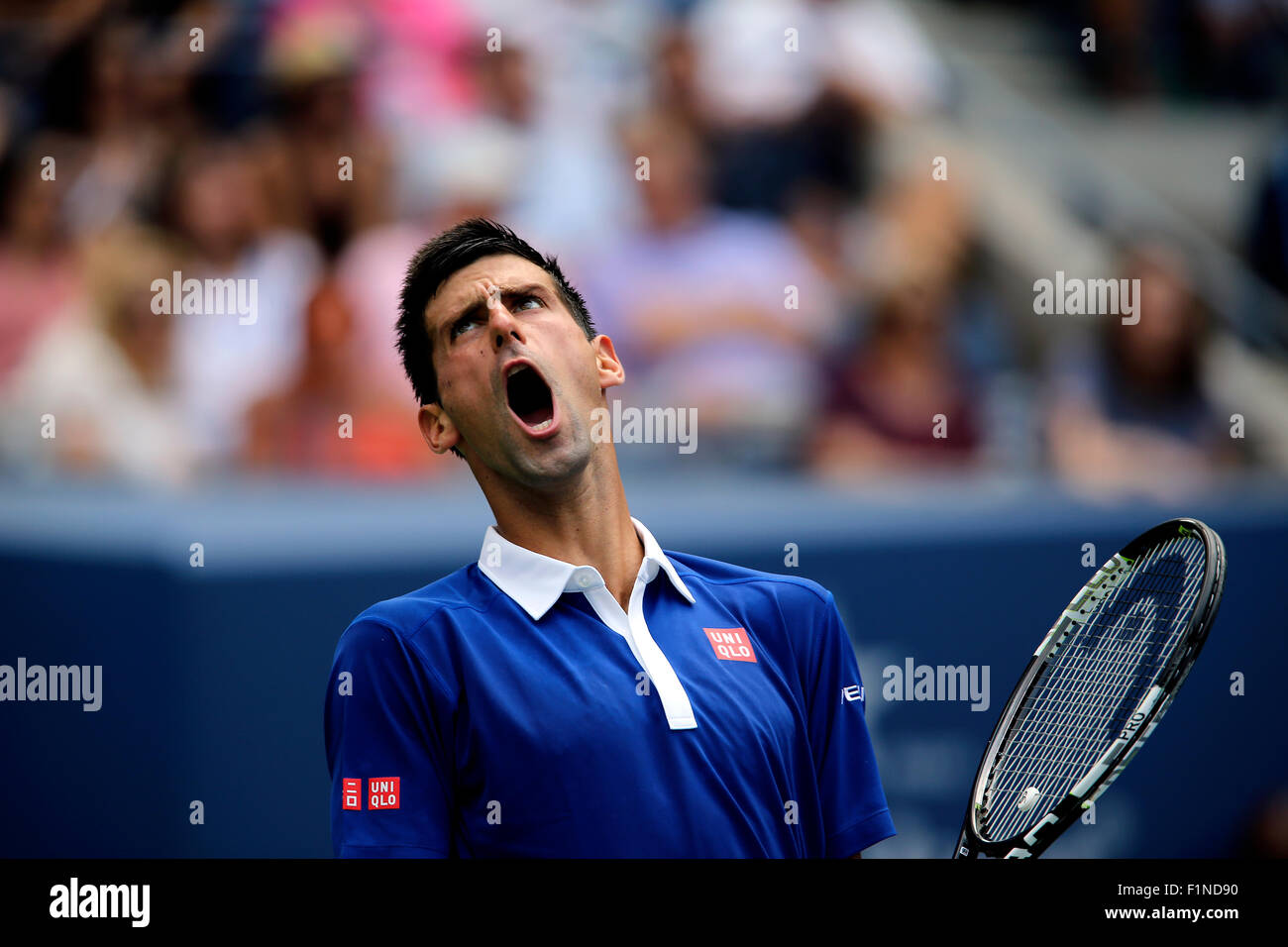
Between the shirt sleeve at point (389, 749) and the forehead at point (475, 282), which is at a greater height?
the forehead at point (475, 282)

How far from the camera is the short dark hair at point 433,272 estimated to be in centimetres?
220

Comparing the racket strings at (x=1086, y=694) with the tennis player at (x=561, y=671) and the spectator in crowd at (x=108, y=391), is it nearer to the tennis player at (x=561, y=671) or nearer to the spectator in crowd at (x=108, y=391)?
the tennis player at (x=561, y=671)

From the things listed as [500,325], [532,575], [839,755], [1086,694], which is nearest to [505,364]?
[500,325]

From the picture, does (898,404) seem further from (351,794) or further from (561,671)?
(351,794)

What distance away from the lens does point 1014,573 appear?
12.4 ft

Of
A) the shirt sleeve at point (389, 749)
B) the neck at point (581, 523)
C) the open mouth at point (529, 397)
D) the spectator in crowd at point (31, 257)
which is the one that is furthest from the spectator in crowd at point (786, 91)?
the shirt sleeve at point (389, 749)

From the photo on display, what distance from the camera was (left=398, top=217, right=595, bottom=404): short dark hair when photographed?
2.20 meters

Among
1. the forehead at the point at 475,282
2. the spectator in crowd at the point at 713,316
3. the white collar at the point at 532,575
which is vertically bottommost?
the white collar at the point at 532,575

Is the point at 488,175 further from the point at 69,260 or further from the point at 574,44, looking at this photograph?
the point at 69,260

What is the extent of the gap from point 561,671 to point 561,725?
81mm

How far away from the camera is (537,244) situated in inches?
174

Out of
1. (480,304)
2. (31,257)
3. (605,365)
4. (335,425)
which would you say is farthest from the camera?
(31,257)

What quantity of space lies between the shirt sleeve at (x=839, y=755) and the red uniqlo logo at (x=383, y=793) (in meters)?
0.59
